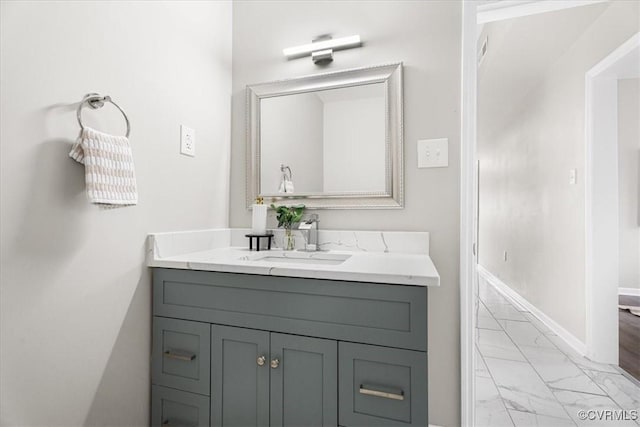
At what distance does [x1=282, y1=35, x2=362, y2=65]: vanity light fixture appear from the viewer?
161cm

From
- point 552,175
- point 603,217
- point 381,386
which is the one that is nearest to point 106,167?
point 381,386

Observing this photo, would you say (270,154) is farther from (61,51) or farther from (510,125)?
(510,125)

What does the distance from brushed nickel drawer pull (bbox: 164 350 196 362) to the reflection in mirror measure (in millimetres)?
869

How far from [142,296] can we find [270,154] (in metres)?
0.93

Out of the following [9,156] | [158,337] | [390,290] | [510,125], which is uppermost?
[510,125]

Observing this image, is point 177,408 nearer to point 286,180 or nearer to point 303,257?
point 303,257

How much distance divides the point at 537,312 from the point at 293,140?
3.27 metres

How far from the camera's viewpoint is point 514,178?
4305 mm

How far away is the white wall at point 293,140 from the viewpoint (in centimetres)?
170

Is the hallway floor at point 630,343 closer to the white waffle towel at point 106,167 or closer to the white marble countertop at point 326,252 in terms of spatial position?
the white marble countertop at point 326,252

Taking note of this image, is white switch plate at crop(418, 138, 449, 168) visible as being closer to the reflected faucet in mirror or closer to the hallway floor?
the reflected faucet in mirror

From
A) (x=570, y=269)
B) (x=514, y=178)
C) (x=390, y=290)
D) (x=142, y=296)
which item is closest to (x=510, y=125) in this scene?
(x=514, y=178)
